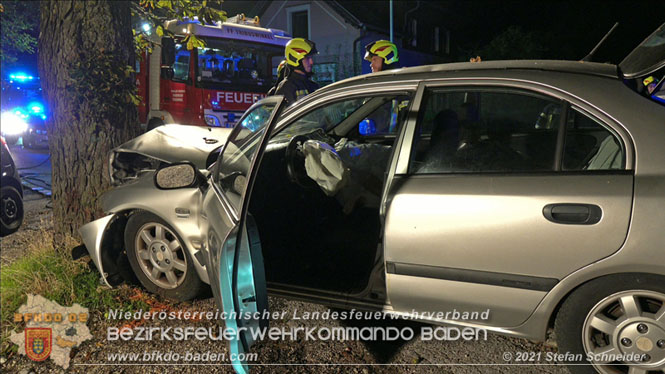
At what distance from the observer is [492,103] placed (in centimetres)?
283

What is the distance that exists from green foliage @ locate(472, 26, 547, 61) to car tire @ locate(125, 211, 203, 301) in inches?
791

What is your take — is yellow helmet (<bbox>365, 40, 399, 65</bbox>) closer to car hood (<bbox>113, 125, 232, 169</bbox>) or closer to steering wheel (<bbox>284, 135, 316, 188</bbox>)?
car hood (<bbox>113, 125, 232, 169</bbox>)

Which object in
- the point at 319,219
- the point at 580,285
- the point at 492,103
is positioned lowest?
the point at 580,285

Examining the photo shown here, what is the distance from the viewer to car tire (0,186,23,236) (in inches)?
219

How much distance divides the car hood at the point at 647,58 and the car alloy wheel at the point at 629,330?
990mm

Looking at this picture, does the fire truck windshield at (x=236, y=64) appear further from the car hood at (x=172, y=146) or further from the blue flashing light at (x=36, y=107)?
the blue flashing light at (x=36, y=107)

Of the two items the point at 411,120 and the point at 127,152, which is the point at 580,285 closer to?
the point at 411,120

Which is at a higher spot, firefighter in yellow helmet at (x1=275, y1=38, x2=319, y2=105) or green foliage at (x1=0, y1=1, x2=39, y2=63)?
green foliage at (x1=0, y1=1, x2=39, y2=63)

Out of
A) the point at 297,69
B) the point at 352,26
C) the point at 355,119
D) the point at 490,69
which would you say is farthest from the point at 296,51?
the point at 352,26

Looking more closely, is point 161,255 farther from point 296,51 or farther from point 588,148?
point 296,51

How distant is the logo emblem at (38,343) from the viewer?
297 cm

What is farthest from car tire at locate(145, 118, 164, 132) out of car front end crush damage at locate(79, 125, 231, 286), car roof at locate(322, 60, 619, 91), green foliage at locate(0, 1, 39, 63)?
green foliage at locate(0, 1, 39, 63)

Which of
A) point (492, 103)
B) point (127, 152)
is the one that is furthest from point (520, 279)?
point (127, 152)

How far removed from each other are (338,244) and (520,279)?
145 centimetres
